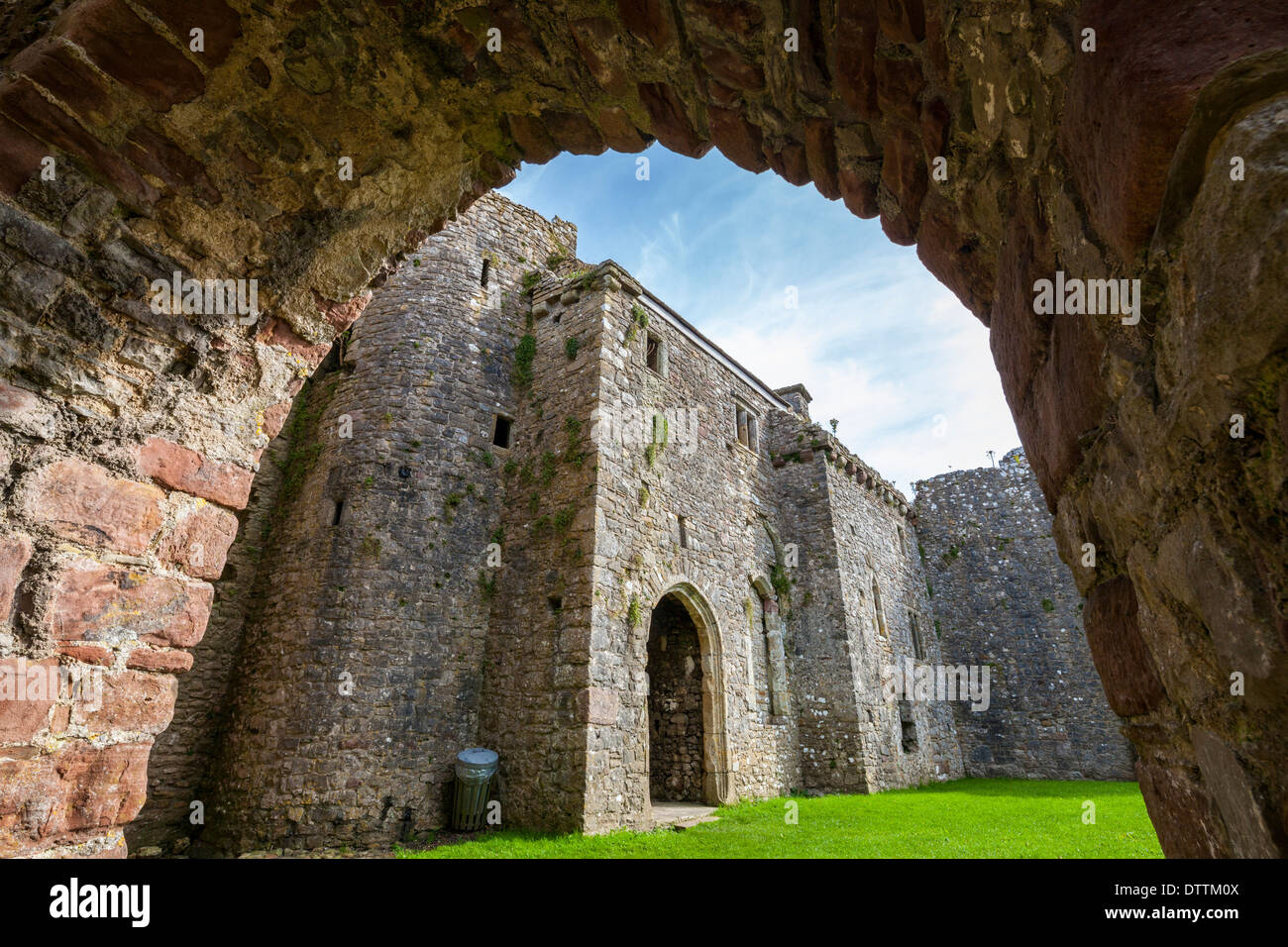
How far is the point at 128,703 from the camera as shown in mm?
2418

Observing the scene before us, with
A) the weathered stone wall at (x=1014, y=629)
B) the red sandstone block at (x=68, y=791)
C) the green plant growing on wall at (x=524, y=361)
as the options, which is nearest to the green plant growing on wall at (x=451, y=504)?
the green plant growing on wall at (x=524, y=361)

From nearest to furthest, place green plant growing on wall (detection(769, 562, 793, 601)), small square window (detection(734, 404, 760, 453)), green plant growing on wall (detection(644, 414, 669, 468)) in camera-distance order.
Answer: green plant growing on wall (detection(644, 414, 669, 468)) → green plant growing on wall (detection(769, 562, 793, 601)) → small square window (detection(734, 404, 760, 453))

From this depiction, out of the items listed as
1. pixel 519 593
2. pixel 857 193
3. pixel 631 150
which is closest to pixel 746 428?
pixel 519 593

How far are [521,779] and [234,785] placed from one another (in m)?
3.68

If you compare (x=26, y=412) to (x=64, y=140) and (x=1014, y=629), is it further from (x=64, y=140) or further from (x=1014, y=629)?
(x=1014, y=629)

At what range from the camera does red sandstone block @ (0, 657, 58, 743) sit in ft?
6.77

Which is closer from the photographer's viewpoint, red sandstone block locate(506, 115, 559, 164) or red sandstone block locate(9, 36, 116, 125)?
red sandstone block locate(9, 36, 116, 125)

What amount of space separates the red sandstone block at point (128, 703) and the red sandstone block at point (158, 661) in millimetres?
26

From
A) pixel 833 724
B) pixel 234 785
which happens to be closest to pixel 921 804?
pixel 833 724

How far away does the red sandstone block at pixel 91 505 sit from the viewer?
2.26 meters

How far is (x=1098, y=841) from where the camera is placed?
22.5 ft

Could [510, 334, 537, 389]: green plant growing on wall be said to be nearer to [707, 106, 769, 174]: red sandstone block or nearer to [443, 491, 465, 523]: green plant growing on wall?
[443, 491, 465, 523]: green plant growing on wall

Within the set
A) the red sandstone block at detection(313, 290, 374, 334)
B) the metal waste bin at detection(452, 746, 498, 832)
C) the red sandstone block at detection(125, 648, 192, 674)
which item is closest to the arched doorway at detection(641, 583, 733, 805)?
the metal waste bin at detection(452, 746, 498, 832)

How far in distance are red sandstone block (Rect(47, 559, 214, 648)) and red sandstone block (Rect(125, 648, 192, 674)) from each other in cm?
4
